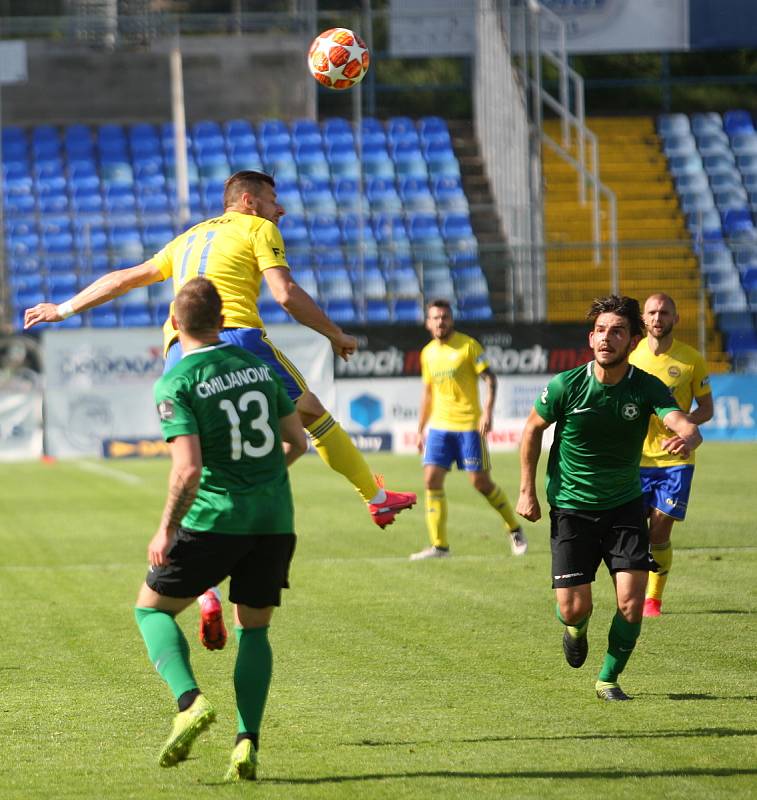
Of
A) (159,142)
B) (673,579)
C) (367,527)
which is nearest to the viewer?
(673,579)

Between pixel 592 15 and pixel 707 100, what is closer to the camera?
pixel 592 15

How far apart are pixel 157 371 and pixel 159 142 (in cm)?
1164

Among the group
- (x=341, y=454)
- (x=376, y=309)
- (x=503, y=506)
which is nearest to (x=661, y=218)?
(x=376, y=309)

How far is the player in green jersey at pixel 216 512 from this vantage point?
5.39 m

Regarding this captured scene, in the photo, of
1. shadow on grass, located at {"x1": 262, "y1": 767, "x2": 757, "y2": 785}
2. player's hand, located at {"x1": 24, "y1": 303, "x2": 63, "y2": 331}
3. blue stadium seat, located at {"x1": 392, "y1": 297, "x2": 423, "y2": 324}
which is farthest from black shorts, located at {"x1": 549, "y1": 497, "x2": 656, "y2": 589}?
blue stadium seat, located at {"x1": 392, "y1": 297, "x2": 423, "y2": 324}

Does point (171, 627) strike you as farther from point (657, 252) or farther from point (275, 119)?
point (275, 119)

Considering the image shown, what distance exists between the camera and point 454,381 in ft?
44.4

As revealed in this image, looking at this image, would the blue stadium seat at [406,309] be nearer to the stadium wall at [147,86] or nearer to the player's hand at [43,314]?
the stadium wall at [147,86]

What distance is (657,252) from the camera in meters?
30.5

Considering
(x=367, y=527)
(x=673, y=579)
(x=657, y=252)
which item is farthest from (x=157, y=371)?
(x=673, y=579)

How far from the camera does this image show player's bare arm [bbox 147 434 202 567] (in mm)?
5277

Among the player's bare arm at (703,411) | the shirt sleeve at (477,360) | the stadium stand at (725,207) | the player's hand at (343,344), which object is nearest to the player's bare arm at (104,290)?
the player's hand at (343,344)

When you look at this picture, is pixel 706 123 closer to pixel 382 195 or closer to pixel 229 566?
pixel 382 195

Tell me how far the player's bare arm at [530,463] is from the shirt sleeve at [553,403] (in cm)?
3
